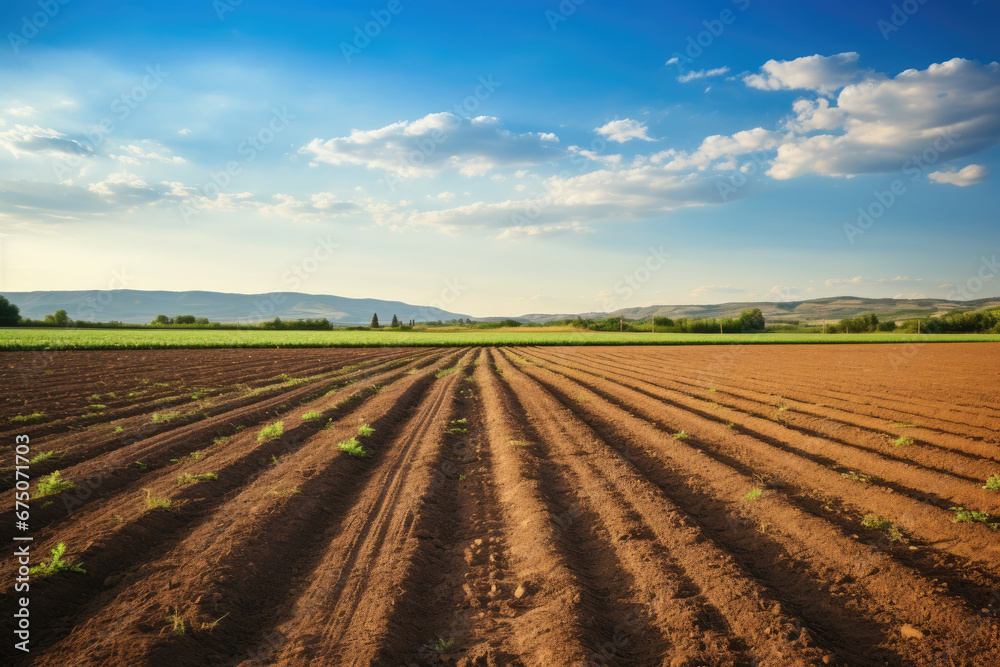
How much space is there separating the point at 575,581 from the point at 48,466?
959 cm

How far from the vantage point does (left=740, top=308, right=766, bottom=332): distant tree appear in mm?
Result: 88613

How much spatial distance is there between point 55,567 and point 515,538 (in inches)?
194

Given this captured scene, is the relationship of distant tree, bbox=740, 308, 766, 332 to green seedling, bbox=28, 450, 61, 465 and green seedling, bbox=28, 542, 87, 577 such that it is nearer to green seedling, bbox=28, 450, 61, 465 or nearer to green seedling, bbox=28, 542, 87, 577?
green seedling, bbox=28, 450, 61, 465

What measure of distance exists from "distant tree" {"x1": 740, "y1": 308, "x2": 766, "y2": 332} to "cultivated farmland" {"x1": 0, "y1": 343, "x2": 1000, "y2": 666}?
83.1 m

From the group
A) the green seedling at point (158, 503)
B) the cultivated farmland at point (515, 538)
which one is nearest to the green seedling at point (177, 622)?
the cultivated farmland at point (515, 538)

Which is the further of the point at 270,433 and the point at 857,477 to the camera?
the point at 270,433

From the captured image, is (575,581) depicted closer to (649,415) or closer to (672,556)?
(672,556)

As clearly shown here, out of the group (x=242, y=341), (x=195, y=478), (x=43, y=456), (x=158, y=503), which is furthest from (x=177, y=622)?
(x=242, y=341)

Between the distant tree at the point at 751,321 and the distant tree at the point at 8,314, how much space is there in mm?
123318

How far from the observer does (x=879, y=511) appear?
6.43m

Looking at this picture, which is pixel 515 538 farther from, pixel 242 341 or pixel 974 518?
pixel 242 341

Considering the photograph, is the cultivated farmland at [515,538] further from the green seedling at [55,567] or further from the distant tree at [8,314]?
the distant tree at [8,314]

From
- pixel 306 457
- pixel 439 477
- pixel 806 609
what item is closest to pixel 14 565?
pixel 306 457

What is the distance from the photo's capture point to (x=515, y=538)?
5.87 meters
